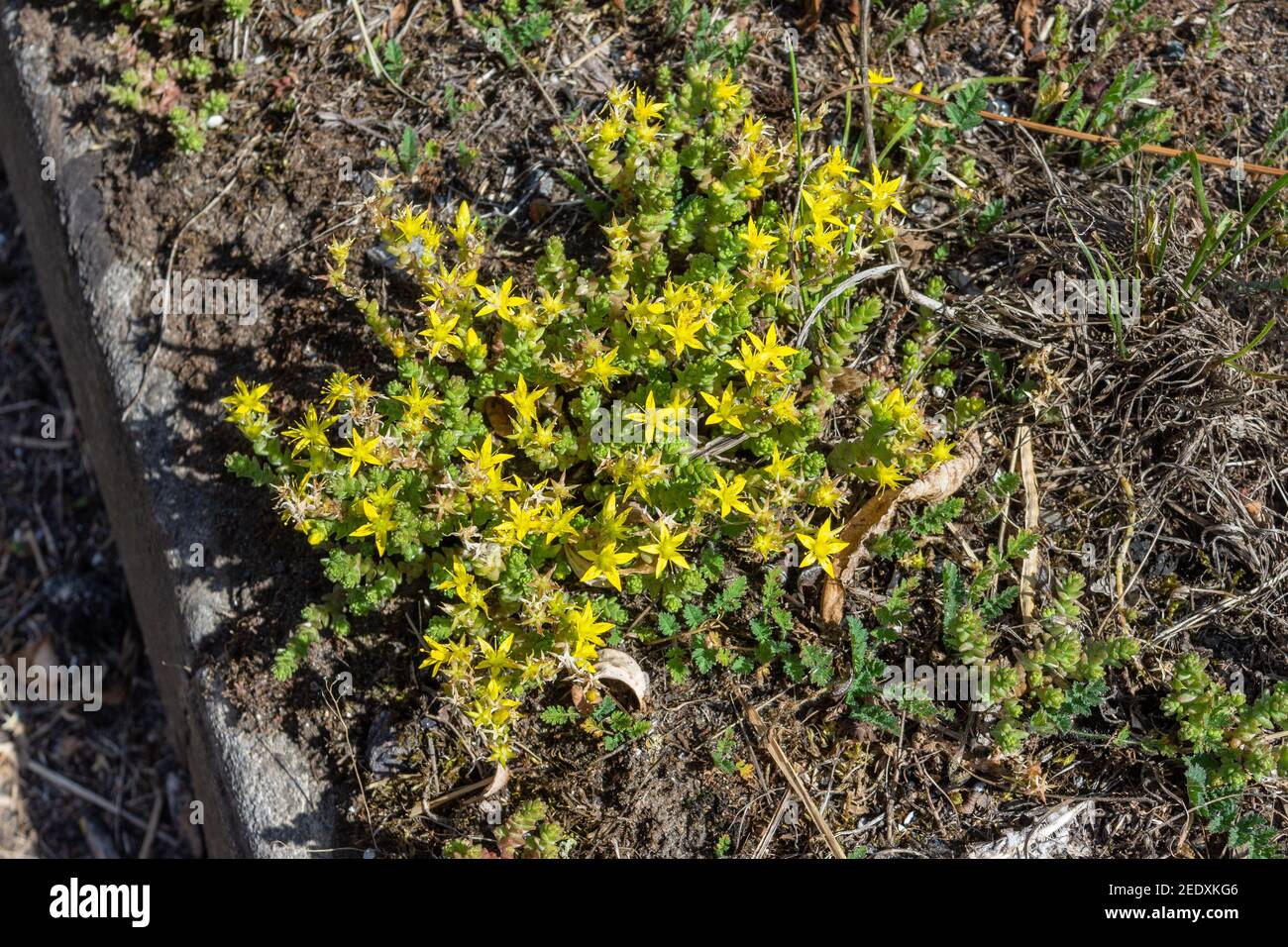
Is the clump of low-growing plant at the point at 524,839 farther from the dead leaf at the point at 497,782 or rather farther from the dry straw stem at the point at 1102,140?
the dry straw stem at the point at 1102,140

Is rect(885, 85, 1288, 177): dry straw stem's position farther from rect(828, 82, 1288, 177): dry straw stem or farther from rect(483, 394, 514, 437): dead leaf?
rect(483, 394, 514, 437): dead leaf

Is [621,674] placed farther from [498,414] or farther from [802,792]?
[498,414]

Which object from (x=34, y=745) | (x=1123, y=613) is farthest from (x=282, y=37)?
(x=1123, y=613)

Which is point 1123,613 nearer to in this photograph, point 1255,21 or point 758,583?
point 758,583

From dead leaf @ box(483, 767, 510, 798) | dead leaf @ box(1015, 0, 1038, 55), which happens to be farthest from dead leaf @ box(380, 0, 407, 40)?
dead leaf @ box(483, 767, 510, 798)

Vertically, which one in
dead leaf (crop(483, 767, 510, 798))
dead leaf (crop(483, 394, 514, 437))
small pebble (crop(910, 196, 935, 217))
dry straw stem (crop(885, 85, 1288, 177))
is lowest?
dead leaf (crop(483, 767, 510, 798))
